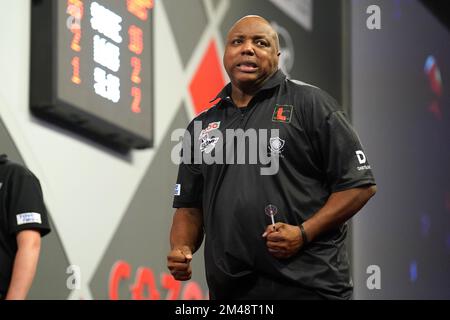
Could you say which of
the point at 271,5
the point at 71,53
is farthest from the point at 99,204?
the point at 271,5

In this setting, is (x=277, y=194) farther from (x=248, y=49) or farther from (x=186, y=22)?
(x=186, y=22)

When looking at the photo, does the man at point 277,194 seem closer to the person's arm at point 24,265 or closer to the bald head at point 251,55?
the bald head at point 251,55

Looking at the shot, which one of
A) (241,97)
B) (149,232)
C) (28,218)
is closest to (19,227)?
(28,218)

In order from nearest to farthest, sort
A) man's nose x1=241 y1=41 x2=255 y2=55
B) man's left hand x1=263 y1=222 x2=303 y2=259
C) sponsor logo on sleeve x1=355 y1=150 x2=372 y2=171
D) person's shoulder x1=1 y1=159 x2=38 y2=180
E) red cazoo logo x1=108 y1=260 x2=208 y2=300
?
man's left hand x1=263 y1=222 x2=303 y2=259 → sponsor logo on sleeve x1=355 y1=150 x2=372 y2=171 → man's nose x1=241 y1=41 x2=255 y2=55 → person's shoulder x1=1 y1=159 x2=38 y2=180 → red cazoo logo x1=108 y1=260 x2=208 y2=300

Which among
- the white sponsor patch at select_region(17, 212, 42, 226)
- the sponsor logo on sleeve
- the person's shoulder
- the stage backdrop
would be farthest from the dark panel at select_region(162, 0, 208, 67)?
the sponsor logo on sleeve

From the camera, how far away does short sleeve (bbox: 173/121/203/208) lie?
2.79 m

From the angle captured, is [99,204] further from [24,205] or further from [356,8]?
[356,8]

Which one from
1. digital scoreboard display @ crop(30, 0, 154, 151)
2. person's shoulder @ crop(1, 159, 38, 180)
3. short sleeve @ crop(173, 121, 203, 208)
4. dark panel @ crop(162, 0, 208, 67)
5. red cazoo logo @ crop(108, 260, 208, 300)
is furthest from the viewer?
dark panel @ crop(162, 0, 208, 67)

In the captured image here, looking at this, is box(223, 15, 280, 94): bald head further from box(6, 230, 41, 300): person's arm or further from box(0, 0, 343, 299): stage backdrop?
box(0, 0, 343, 299): stage backdrop

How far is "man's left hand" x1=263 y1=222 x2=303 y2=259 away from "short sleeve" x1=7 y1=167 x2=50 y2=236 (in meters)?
1.03

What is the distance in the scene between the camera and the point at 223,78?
621 centimetres

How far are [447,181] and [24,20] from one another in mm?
3802

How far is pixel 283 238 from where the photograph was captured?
2.44 metres

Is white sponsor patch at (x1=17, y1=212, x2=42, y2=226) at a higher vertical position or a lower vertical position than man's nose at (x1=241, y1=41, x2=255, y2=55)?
lower
